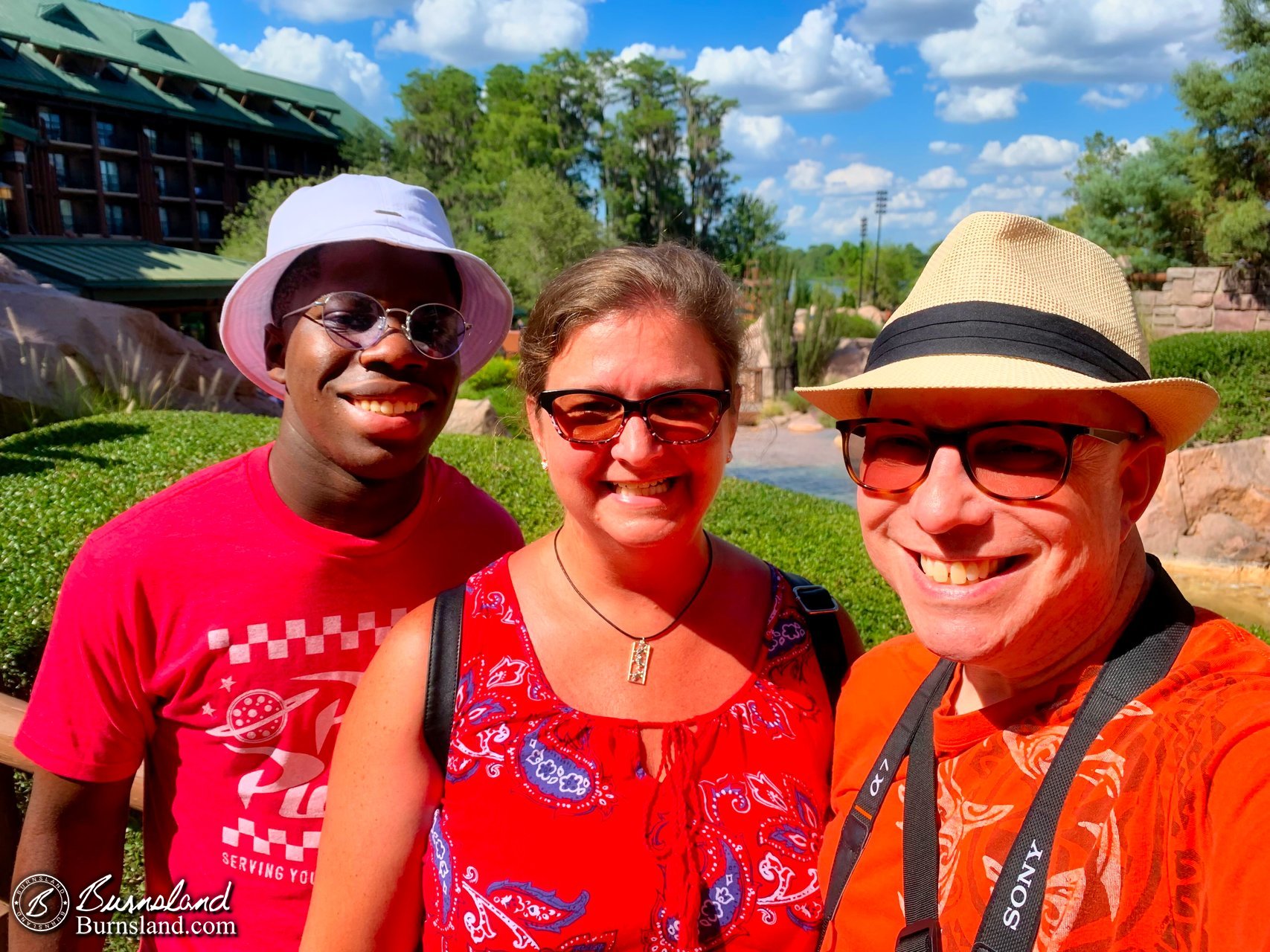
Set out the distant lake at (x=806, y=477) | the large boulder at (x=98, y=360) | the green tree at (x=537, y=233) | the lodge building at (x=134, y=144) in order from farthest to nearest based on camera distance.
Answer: the green tree at (x=537, y=233), the lodge building at (x=134, y=144), the distant lake at (x=806, y=477), the large boulder at (x=98, y=360)

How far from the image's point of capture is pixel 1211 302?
17547mm

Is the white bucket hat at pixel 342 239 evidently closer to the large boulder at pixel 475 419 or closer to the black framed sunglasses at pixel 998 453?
the black framed sunglasses at pixel 998 453

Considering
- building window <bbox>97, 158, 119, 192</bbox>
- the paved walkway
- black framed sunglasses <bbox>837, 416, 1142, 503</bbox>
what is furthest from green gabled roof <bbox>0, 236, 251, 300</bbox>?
black framed sunglasses <bbox>837, 416, 1142, 503</bbox>

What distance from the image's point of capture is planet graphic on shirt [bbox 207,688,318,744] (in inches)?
78.1

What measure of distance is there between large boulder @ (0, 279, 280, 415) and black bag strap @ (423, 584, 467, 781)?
29.3ft

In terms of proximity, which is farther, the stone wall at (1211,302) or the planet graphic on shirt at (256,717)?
the stone wall at (1211,302)

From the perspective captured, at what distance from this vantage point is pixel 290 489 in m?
2.12

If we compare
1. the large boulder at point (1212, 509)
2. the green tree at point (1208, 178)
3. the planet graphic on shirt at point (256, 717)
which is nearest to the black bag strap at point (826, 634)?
the planet graphic on shirt at point (256, 717)

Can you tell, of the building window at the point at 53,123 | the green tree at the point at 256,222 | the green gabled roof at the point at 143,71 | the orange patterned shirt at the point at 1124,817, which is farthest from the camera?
the building window at the point at 53,123

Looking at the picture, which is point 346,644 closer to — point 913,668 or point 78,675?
point 78,675

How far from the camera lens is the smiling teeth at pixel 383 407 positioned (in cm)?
208

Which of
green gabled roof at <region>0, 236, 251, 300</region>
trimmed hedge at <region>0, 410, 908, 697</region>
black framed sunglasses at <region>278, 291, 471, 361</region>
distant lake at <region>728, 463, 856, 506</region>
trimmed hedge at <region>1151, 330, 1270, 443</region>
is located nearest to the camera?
black framed sunglasses at <region>278, 291, 471, 361</region>

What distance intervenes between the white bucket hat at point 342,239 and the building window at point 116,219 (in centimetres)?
4537

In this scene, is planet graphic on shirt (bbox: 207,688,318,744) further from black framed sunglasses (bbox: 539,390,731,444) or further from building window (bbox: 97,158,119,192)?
building window (bbox: 97,158,119,192)
